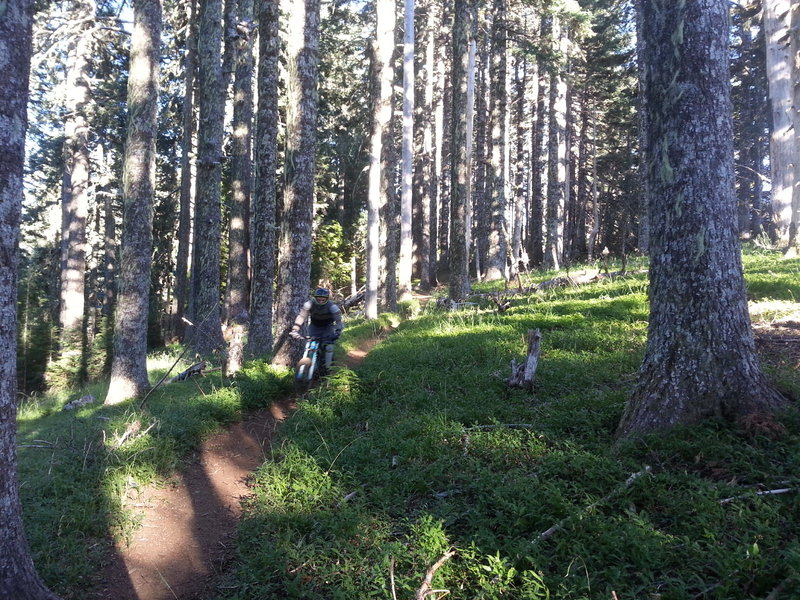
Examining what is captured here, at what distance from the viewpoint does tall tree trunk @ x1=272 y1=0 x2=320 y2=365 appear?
9484 mm

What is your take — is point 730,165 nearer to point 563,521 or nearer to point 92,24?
point 563,521

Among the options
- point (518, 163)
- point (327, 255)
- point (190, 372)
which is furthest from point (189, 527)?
point (518, 163)

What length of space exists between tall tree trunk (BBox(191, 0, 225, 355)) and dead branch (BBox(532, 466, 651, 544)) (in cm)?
1060

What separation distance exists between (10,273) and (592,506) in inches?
165

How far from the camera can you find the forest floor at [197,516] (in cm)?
409

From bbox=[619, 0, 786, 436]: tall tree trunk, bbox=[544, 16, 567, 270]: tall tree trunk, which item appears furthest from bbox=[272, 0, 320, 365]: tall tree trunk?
bbox=[544, 16, 567, 270]: tall tree trunk

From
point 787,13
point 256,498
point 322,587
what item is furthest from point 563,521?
point 787,13

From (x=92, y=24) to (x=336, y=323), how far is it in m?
A: 16.8

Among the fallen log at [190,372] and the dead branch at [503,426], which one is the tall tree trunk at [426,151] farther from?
the dead branch at [503,426]

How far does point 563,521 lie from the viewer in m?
3.45

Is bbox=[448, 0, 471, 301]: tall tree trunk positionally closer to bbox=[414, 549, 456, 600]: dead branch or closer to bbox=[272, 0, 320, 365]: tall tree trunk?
bbox=[272, 0, 320, 365]: tall tree trunk

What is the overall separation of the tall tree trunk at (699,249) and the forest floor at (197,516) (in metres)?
1.85

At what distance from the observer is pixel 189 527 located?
487cm

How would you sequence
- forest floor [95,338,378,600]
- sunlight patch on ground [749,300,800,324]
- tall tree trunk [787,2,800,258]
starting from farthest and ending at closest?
1. tall tree trunk [787,2,800,258]
2. sunlight patch on ground [749,300,800,324]
3. forest floor [95,338,378,600]
